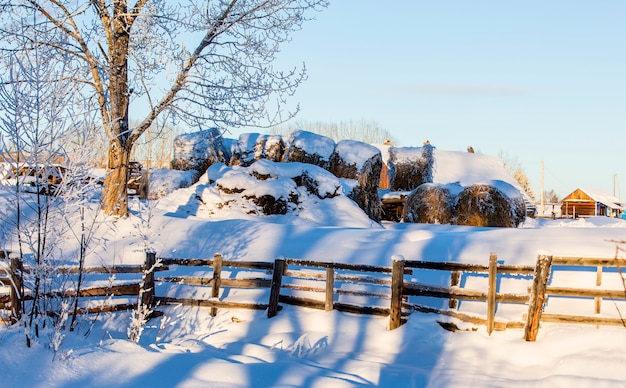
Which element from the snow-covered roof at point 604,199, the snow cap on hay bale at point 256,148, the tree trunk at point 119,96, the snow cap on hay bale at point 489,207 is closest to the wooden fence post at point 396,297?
the tree trunk at point 119,96

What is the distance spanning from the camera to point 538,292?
26.6 feet

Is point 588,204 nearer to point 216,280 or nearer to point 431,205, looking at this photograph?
point 431,205

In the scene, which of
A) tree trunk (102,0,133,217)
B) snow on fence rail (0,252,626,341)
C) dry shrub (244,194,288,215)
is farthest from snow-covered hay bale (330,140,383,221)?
snow on fence rail (0,252,626,341)

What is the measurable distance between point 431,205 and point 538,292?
64.5 feet

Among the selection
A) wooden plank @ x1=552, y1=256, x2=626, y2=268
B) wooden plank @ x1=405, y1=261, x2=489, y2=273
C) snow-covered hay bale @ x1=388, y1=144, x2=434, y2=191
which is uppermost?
snow-covered hay bale @ x1=388, y1=144, x2=434, y2=191

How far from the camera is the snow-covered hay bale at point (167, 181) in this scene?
28.4m

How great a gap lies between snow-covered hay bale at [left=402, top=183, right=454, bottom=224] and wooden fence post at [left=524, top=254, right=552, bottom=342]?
1909 cm

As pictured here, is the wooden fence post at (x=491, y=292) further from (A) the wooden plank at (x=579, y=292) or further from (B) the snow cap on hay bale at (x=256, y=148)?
(B) the snow cap on hay bale at (x=256, y=148)

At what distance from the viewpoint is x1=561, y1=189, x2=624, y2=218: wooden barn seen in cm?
5317

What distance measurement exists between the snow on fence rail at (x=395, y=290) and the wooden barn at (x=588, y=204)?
4552 cm

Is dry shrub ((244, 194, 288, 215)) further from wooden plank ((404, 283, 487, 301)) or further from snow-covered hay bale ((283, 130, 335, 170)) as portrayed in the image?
wooden plank ((404, 283, 487, 301))

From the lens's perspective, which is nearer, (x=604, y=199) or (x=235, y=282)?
(x=235, y=282)

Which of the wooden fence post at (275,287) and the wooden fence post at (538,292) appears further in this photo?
the wooden fence post at (275,287)

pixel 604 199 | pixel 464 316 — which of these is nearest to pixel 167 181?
pixel 464 316
